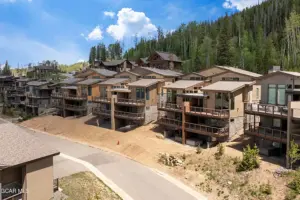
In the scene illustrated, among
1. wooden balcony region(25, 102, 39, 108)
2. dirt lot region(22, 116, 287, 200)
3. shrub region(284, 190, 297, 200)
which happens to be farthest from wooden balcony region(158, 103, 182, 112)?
wooden balcony region(25, 102, 39, 108)

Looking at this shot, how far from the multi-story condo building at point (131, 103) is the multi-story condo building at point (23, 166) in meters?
24.7

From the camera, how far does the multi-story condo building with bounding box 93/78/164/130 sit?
137 feet

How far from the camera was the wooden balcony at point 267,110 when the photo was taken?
24.5 m

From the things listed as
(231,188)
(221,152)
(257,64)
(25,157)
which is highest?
(257,64)

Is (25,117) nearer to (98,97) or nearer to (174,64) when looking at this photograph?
(98,97)

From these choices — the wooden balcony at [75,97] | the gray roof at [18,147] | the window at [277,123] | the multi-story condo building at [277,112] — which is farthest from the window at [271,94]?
the wooden balcony at [75,97]

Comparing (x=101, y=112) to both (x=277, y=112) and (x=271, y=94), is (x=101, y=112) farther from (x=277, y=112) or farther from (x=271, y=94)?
(x=277, y=112)

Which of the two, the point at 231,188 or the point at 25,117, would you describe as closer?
the point at 231,188

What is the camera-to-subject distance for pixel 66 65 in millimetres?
187875

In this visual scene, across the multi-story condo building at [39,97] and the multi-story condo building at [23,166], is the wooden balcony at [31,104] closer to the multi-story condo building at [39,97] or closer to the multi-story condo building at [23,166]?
the multi-story condo building at [39,97]

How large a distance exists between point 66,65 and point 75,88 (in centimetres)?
14272

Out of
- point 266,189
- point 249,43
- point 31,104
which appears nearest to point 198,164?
point 266,189

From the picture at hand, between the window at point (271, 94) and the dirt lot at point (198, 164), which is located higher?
the window at point (271, 94)

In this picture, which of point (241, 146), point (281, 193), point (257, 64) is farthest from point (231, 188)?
point (257, 64)
